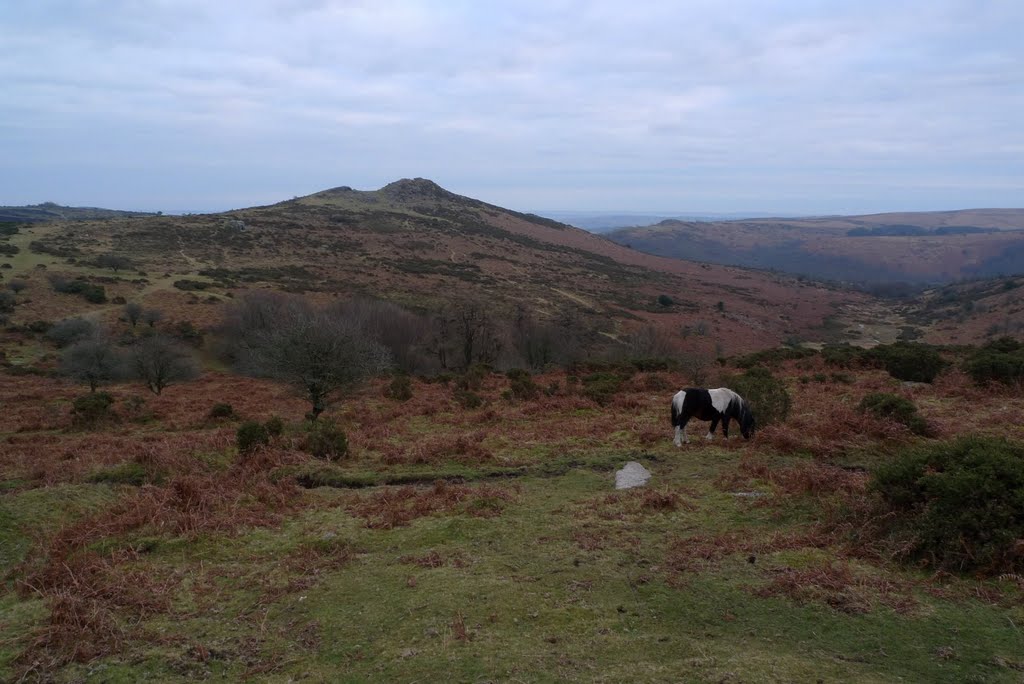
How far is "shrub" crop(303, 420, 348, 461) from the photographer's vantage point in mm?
14102

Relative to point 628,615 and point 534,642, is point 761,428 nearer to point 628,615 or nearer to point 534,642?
point 628,615

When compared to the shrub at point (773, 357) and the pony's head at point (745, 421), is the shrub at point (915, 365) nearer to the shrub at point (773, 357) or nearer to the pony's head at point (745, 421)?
the shrub at point (773, 357)

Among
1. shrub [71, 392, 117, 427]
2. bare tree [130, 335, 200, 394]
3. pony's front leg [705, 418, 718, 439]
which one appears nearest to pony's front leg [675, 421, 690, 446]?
pony's front leg [705, 418, 718, 439]

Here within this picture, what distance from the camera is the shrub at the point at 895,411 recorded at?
1359 centimetres

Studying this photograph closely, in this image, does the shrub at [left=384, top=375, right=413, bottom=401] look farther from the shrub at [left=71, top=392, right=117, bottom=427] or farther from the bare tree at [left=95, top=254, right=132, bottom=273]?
the bare tree at [left=95, top=254, right=132, bottom=273]

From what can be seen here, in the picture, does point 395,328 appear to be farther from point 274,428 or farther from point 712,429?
point 712,429

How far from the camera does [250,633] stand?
20.3 feet

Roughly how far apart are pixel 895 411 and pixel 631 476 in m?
7.33

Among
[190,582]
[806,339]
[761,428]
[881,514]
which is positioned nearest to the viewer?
[190,582]

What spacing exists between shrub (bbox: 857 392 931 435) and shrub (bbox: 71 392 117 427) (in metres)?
22.3

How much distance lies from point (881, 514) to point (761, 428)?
704cm

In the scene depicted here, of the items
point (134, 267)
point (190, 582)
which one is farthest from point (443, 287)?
point (190, 582)

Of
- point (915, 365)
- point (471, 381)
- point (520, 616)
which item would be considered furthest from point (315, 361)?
point (915, 365)

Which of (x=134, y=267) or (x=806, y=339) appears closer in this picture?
(x=134, y=267)
